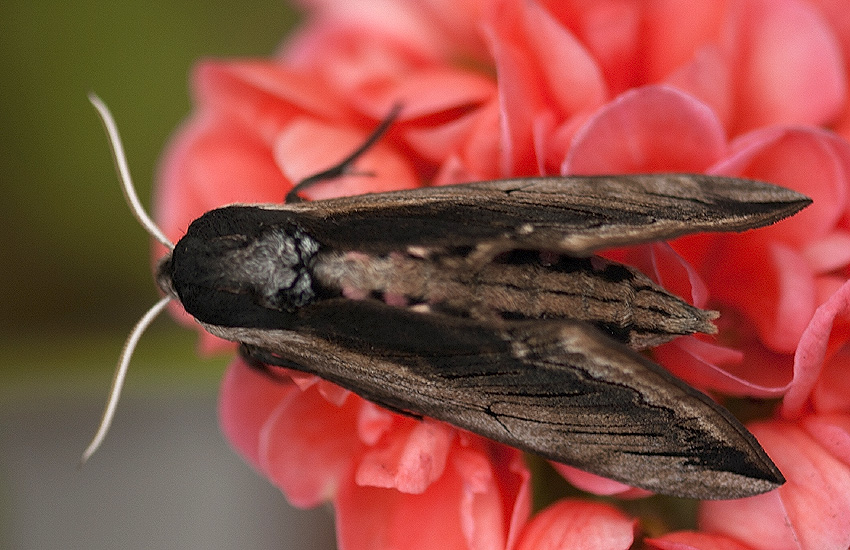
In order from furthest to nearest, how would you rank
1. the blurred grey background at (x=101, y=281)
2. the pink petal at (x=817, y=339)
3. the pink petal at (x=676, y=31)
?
1. the blurred grey background at (x=101, y=281)
2. the pink petal at (x=676, y=31)
3. the pink petal at (x=817, y=339)

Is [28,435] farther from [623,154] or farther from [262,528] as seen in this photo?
[623,154]

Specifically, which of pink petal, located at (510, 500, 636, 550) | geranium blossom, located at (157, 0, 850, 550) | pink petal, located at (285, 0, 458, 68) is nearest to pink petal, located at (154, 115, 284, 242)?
geranium blossom, located at (157, 0, 850, 550)

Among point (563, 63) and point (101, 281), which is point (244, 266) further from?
point (101, 281)

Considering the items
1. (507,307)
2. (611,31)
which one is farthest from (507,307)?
(611,31)

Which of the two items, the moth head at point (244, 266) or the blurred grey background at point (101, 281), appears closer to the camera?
the moth head at point (244, 266)

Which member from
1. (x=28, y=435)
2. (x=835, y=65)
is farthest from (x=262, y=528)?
(x=835, y=65)

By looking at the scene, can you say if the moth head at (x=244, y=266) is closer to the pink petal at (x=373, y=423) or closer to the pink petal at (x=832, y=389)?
the pink petal at (x=373, y=423)

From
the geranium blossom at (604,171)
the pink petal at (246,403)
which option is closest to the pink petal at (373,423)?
the geranium blossom at (604,171)
